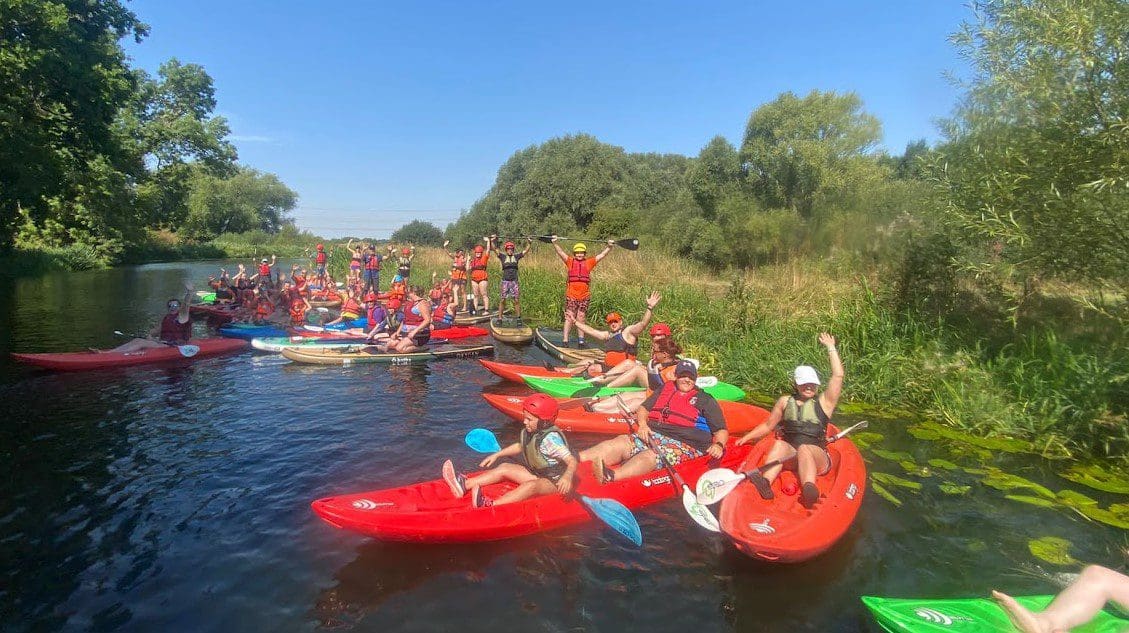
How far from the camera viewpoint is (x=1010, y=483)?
21.5ft

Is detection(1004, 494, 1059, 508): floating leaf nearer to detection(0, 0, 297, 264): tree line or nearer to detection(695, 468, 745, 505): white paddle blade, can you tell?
detection(695, 468, 745, 505): white paddle blade

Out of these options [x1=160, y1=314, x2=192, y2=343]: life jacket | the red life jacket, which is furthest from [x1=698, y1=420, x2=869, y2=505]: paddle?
[x1=160, y1=314, x2=192, y2=343]: life jacket

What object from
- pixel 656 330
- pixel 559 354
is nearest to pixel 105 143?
pixel 559 354

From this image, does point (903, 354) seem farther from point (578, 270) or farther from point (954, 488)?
point (578, 270)

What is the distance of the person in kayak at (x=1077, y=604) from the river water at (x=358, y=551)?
3.42 feet

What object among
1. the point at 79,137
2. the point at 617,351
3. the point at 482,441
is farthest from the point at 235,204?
the point at 482,441

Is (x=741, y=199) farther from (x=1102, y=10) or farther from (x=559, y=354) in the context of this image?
(x=1102, y=10)

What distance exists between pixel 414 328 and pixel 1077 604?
11.1 meters

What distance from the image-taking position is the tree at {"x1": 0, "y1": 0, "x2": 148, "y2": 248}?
574 inches

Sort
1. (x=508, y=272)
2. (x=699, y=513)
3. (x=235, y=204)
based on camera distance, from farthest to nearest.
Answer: (x=235, y=204), (x=508, y=272), (x=699, y=513)

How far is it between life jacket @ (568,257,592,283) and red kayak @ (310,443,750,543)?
7300 millimetres

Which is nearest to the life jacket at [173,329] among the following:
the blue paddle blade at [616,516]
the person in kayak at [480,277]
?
the person in kayak at [480,277]

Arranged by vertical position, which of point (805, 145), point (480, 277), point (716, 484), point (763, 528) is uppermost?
point (805, 145)

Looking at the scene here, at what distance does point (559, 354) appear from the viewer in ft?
41.2
